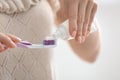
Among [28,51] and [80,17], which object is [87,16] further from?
[28,51]

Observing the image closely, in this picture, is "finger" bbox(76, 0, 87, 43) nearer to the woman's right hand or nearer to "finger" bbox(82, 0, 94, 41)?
"finger" bbox(82, 0, 94, 41)

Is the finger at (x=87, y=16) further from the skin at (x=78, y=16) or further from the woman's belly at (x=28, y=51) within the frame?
the woman's belly at (x=28, y=51)

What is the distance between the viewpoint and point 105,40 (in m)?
1.02

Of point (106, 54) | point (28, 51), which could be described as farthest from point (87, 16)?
point (106, 54)

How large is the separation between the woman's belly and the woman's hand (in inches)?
3.2

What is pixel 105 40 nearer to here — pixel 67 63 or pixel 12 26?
pixel 67 63

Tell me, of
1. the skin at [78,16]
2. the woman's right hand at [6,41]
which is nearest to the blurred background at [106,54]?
the skin at [78,16]

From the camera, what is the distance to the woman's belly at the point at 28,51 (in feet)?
1.80

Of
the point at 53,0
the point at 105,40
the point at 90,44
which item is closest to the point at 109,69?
the point at 105,40

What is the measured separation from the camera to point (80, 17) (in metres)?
0.53

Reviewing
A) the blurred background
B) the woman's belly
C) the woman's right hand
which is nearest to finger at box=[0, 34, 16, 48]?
the woman's right hand

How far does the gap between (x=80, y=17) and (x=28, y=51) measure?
14 cm

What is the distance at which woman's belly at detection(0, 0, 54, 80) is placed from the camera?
0.55 meters

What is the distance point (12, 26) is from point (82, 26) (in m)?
0.16
